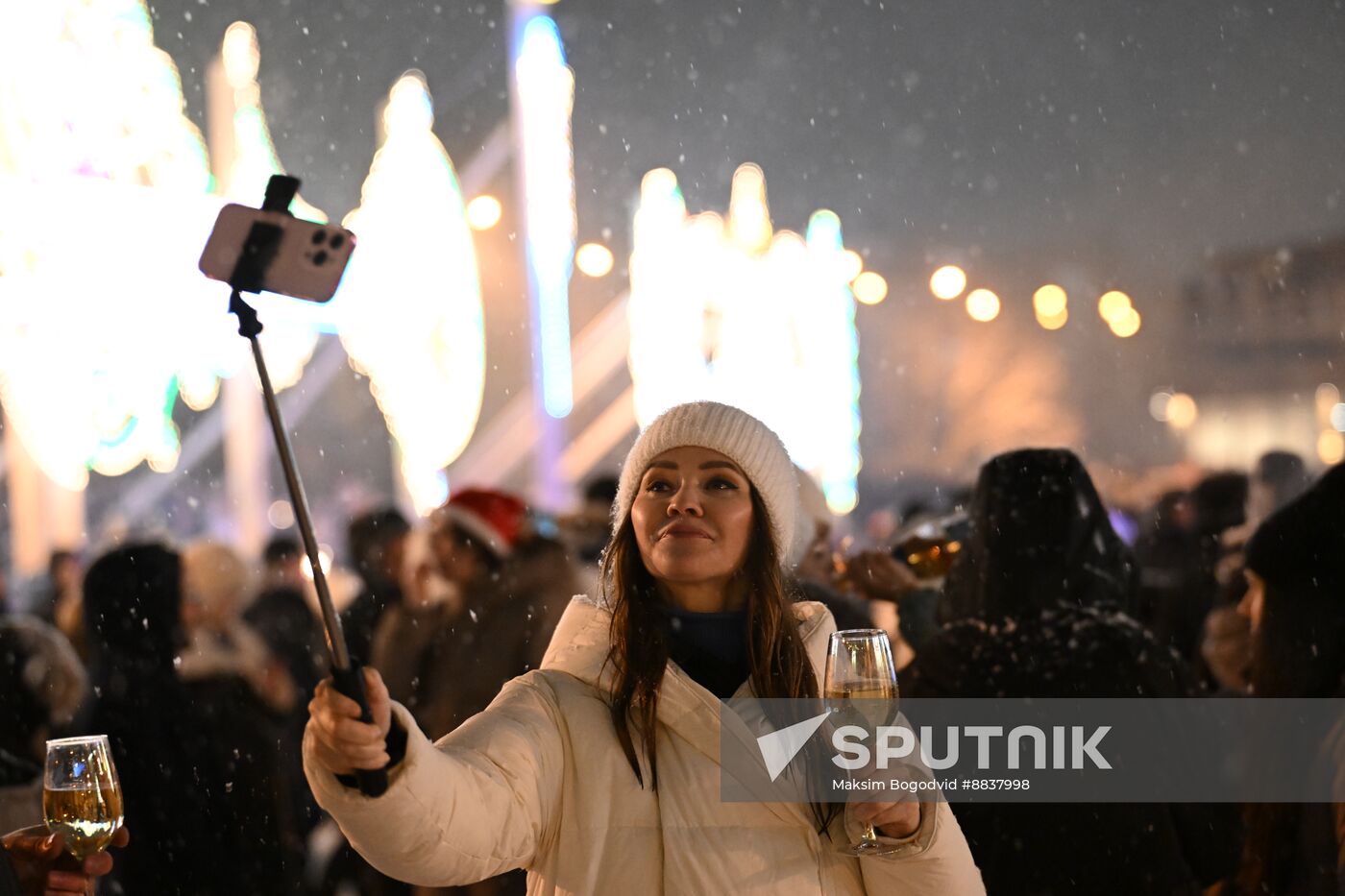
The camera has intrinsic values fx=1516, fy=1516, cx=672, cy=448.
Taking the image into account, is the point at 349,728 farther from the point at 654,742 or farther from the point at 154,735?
the point at 154,735

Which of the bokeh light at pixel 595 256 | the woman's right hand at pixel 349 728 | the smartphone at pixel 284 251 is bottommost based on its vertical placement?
the woman's right hand at pixel 349 728

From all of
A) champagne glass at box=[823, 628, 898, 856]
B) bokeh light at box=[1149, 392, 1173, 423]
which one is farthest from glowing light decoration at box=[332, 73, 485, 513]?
bokeh light at box=[1149, 392, 1173, 423]

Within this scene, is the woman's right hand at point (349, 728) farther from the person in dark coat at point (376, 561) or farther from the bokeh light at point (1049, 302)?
the bokeh light at point (1049, 302)

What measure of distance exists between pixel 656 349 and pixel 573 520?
13.8 metres

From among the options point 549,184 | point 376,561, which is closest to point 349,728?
point 376,561

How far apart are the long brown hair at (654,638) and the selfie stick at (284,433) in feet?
2.06

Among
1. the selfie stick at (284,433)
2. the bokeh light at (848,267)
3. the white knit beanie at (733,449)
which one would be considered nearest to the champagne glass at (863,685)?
the white knit beanie at (733,449)

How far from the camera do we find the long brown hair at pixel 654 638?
246 centimetres

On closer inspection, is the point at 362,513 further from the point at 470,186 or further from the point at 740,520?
the point at 470,186

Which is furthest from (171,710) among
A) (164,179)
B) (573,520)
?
(164,179)

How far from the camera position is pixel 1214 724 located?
3.72 meters

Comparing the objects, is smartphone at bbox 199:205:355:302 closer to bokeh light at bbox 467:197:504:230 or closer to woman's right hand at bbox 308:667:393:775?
woman's right hand at bbox 308:667:393:775

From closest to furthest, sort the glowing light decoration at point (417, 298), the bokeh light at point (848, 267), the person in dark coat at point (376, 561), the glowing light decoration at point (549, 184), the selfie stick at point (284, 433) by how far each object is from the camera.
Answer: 1. the selfie stick at point (284, 433)
2. the person in dark coat at point (376, 561)
3. the glowing light decoration at point (417, 298)
4. the glowing light decoration at point (549, 184)
5. the bokeh light at point (848, 267)

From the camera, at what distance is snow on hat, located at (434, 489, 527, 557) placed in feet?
19.7
